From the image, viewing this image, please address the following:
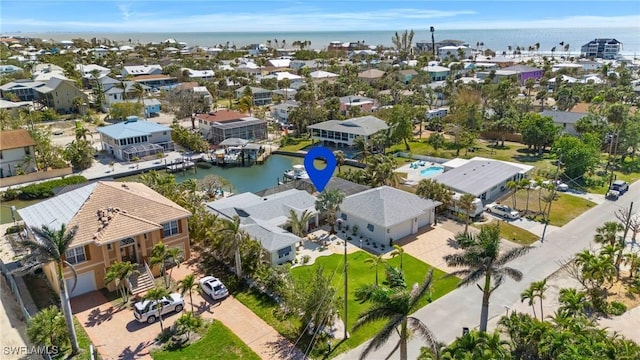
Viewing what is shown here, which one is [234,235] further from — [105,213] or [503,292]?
[503,292]

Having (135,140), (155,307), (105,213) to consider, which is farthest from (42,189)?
(155,307)

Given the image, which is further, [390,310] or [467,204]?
[467,204]

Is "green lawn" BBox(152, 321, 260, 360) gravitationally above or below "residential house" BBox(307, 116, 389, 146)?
below

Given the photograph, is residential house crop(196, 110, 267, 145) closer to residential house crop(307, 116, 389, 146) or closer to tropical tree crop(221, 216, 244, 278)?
residential house crop(307, 116, 389, 146)

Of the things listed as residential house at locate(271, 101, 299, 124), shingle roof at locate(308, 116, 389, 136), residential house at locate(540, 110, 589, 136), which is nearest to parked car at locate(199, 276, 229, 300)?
shingle roof at locate(308, 116, 389, 136)

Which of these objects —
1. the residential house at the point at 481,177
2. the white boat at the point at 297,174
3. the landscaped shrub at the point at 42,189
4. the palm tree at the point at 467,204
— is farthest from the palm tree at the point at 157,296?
the landscaped shrub at the point at 42,189

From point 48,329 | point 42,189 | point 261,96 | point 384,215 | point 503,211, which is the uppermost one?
point 261,96

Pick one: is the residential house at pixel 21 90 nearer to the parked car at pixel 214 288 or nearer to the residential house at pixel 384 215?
the residential house at pixel 384 215
